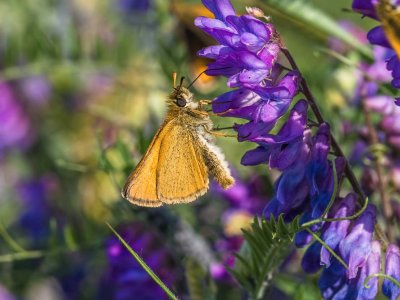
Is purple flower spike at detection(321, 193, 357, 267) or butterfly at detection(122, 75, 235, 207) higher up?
purple flower spike at detection(321, 193, 357, 267)

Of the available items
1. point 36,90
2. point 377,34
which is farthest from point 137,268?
point 36,90

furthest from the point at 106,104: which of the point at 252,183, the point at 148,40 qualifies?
the point at 252,183

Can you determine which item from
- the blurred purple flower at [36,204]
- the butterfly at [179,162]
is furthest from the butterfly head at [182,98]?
the blurred purple flower at [36,204]

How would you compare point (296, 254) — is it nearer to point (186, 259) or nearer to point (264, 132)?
point (186, 259)

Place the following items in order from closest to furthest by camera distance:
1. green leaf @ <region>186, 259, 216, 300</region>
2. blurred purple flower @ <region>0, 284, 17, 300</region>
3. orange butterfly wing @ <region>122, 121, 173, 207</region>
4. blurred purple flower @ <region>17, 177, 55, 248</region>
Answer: orange butterfly wing @ <region>122, 121, 173, 207</region> < green leaf @ <region>186, 259, 216, 300</region> < blurred purple flower @ <region>0, 284, 17, 300</region> < blurred purple flower @ <region>17, 177, 55, 248</region>

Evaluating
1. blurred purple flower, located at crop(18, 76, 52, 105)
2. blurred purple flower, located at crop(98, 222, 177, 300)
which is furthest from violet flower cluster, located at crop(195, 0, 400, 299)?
blurred purple flower, located at crop(18, 76, 52, 105)

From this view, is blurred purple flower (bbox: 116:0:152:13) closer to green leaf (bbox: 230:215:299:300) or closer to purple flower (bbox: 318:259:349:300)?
green leaf (bbox: 230:215:299:300)
